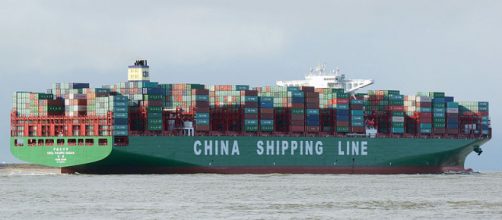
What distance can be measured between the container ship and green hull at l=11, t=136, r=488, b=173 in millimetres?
81

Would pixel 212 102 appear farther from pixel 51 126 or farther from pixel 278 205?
pixel 278 205

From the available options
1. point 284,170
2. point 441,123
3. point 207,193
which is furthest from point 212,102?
point 207,193

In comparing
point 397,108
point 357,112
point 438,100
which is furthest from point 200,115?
point 438,100

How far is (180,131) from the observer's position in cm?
9575

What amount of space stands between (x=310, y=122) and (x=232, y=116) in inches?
269

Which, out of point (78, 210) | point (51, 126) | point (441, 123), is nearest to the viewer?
point (78, 210)

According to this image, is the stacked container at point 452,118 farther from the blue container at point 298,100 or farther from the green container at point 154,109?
the green container at point 154,109

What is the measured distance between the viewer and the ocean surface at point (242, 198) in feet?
→ 180

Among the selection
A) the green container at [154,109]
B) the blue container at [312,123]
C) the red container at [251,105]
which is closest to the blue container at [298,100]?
the blue container at [312,123]

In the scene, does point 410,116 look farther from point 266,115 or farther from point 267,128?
point 266,115

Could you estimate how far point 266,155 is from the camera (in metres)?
99.1

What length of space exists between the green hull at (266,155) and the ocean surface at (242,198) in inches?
190

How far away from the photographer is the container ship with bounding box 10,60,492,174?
92.1 meters

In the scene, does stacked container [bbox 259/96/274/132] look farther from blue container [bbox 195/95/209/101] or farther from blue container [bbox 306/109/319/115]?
blue container [bbox 195/95/209/101]
